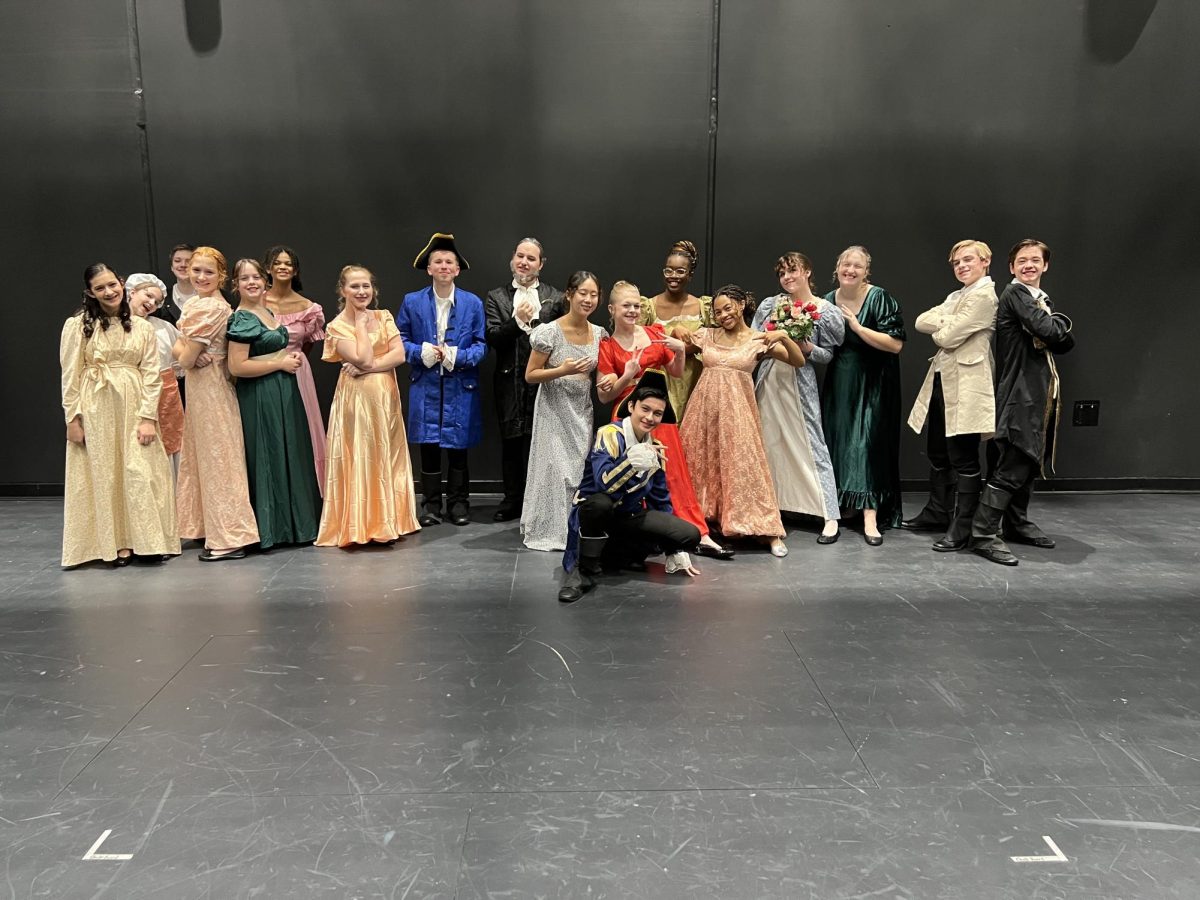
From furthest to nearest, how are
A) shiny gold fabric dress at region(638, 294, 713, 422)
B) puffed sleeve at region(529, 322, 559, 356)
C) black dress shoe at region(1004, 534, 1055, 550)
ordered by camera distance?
1. shiny gold fabric dress at region(638, 294, 713, 422)
2. black dress shoe at region(1004, 534, 1055, 550)
3. puffed sleeve at region(529, 322, 559, 356)

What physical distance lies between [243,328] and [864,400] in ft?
9.98

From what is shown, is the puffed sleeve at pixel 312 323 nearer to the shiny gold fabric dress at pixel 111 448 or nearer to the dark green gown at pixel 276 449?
the dark green gown at pixel 276 449

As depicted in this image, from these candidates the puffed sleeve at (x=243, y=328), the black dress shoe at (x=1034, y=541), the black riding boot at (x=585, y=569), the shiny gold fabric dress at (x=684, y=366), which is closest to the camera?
the black riding boot at (x=585, y=569)

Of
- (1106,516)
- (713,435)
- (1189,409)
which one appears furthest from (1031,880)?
(1189,409)

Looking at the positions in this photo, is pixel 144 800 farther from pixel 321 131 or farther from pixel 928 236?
pixel 928 236

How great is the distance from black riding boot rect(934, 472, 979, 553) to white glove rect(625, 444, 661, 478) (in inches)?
63.5

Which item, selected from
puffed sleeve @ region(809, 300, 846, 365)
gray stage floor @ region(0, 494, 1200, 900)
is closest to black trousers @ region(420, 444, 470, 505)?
gray stage floor @ region(0, 494, 1200, 900)

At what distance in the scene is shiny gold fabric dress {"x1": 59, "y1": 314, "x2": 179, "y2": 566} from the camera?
3883 mm

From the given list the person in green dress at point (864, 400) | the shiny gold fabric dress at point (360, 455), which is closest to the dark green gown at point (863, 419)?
the person in green dress at point (864, 400)

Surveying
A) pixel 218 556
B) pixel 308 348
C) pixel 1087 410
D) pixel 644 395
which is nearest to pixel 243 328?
pixel 308 348

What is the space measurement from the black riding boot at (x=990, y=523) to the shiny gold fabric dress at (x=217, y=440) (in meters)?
3.41

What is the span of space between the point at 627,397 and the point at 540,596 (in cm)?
91

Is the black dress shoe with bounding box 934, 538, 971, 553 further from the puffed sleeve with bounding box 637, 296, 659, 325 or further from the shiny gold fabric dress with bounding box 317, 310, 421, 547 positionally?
the shiny gold fabric dress with bounding box 317, 310, 421, 547

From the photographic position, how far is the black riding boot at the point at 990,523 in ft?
13.4
